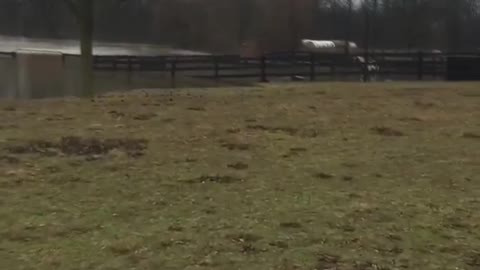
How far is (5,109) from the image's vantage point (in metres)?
13.4

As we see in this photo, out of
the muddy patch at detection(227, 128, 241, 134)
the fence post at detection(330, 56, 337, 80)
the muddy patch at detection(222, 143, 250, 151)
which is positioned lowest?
the muddy patch at detection(222, 143, 250, 151)

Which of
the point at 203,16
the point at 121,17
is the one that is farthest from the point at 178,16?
the point at 121,17

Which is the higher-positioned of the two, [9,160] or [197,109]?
[197,109]

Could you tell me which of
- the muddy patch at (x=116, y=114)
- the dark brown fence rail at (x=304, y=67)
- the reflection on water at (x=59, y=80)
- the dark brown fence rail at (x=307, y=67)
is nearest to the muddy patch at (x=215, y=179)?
the muddy patch at (x=116, y=114)

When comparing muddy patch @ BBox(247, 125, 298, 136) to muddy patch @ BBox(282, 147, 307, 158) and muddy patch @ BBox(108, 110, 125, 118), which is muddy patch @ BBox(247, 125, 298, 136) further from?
muddy patch @ BBox(108, 110, 125, 118)

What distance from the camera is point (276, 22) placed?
49.7 metres

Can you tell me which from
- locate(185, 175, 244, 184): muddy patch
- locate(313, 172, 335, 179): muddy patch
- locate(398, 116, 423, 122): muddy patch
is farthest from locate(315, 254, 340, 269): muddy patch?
locate(398, 116, 423, 122): muddy patch

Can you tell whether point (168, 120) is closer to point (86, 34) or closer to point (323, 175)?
point (323, 175)

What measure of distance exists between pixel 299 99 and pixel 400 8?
1654 inches

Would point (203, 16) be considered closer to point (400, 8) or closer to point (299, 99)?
point (400, 8)

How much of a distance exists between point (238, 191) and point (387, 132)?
14.8 ft

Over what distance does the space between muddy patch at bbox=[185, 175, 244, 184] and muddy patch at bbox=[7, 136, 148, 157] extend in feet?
4.52

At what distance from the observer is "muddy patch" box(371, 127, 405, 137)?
10.4 m

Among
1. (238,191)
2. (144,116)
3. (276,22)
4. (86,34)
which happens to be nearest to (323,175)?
(238,191)
